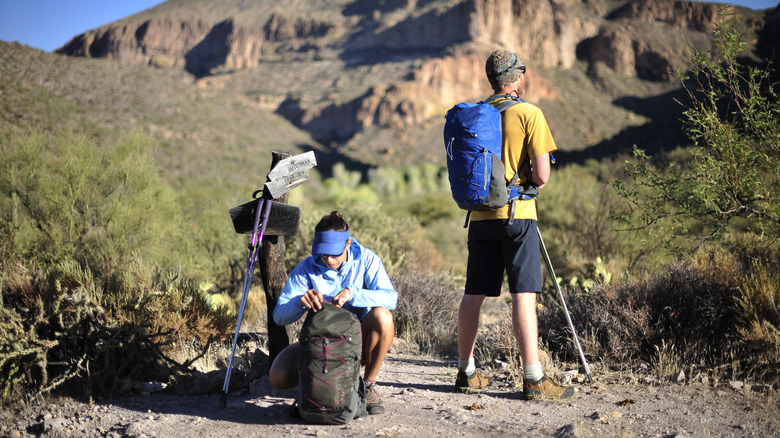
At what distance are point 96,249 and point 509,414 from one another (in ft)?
25.6

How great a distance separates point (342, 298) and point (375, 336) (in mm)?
345

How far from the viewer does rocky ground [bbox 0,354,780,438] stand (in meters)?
3.65

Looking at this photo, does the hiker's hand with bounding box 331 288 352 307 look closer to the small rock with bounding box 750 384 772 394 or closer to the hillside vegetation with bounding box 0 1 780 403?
the hillside vegetation with bounding box 0 1 780 403

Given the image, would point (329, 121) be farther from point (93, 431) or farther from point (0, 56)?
point (93, 431)

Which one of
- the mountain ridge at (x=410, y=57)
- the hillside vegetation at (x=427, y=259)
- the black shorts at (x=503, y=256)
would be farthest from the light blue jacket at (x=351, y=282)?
the mountain ridge at (x=410, y=57)

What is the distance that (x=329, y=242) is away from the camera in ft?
12.7

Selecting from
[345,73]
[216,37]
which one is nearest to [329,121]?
[345,73]

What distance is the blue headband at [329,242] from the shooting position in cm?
386

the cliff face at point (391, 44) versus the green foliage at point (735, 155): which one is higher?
the cliff face at point (391, 44)

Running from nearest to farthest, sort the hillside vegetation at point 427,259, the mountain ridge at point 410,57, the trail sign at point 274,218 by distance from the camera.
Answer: the trail sign at point 274,218
the hillside vegetation at point 427,259
the mountain ridge at point 410,57

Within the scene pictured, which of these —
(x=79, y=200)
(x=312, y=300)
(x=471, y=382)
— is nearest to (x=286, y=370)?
(x=312, y=300)

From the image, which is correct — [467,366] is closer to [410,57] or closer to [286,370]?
[286,370]

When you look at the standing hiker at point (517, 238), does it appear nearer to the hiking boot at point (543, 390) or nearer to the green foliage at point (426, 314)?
the hiking boot at point (543, 390)

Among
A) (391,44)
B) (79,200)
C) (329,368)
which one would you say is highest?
(391,44)
